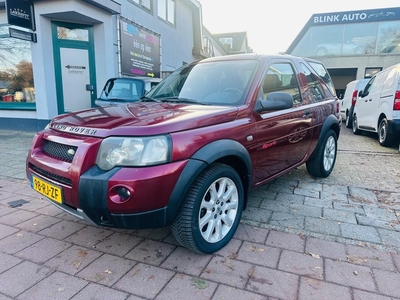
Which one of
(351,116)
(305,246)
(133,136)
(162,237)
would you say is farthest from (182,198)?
(351,116)

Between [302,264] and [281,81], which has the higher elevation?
[281,81]

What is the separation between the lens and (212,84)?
122 inches

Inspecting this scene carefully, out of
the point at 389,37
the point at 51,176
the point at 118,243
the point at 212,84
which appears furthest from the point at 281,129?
the point at 389,37

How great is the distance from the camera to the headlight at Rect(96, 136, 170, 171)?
199 cm

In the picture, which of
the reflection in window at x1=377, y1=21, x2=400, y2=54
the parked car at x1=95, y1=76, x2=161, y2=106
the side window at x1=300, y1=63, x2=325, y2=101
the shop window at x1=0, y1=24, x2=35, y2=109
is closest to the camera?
the side window at x1=300, y1=63, x2=325, y2=101

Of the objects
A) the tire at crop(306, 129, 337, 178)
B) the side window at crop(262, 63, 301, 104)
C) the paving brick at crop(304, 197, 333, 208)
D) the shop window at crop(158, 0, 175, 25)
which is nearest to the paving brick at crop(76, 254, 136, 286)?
the side window at crop(262, 63, 301, 104)

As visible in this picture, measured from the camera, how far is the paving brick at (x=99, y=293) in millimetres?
1923

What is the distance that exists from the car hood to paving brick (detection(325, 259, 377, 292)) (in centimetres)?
145

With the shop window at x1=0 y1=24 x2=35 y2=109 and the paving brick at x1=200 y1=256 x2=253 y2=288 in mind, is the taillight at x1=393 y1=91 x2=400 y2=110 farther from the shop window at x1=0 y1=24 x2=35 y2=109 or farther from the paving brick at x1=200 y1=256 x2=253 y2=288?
the shop window at x1=0 y1=24 x2=35 y2=109

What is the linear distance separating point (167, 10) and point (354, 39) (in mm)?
14510

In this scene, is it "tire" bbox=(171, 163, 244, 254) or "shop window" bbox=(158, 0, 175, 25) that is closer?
"tire" bbox=(171, 163, 244, 254)

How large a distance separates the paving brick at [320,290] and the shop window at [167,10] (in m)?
12.7

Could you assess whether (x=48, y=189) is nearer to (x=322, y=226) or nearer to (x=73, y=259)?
(x=73, y=259)

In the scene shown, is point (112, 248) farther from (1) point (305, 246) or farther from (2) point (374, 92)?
(2) point (374, 92)
